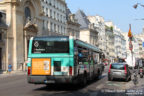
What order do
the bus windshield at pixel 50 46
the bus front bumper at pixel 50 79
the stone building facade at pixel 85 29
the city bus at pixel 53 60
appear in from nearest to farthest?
the bus front bumper at pixel 50 79 → the city bus at pixel 53 60 → the bus windshield at pixel 50 46 → the stone building facade at pixel 85 29

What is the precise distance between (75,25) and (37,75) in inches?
2455

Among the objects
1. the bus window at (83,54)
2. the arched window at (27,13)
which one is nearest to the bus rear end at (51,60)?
the bus window at (83,54)

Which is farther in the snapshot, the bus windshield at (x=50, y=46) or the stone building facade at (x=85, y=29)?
the stone building facade at (x=85, y=29)

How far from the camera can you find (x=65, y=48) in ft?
45.9

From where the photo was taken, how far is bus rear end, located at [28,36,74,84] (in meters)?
13.6

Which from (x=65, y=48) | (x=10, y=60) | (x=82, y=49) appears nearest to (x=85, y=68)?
(x=82, y=49)

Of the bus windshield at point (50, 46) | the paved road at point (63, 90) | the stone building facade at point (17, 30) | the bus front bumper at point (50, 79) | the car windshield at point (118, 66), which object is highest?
the stone building facade at point (17, 30)

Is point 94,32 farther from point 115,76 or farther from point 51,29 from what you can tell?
point 115,76

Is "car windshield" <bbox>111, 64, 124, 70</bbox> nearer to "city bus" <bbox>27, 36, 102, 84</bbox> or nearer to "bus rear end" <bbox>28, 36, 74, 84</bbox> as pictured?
"city bus" <bbox>27, 36, 102, 84</bbox>

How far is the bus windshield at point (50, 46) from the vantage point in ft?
46.0

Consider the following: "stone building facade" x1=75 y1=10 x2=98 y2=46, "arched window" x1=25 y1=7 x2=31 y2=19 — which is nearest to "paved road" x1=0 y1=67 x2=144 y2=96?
"arched window" x1=25 y1=7 x2=31 y2=19

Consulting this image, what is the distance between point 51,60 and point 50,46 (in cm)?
84

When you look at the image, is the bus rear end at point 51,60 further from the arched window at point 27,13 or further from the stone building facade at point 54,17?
the stone building facade at point 54,17

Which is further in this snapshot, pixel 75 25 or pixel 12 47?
pixel 75 25
